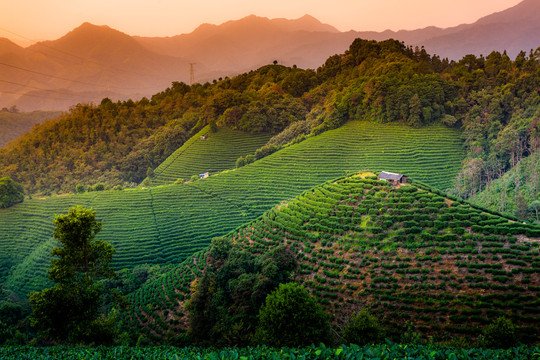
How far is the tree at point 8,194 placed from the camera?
4466cm

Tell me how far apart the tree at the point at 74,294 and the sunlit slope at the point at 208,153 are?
3321 cm

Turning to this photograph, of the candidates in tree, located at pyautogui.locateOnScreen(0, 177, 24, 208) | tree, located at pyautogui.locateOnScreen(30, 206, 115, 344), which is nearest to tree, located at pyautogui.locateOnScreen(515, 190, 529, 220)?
tree, located at pyautogui.locateOnScreen(30, 206, 115, 344)

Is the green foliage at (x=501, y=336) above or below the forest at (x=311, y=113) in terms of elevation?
below

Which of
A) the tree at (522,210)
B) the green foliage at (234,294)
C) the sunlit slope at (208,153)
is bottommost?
the green foliage at (234,294)

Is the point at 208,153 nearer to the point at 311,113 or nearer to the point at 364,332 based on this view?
the point at 311,113

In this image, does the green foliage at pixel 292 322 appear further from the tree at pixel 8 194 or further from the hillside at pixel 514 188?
the tree at pixel 8 194

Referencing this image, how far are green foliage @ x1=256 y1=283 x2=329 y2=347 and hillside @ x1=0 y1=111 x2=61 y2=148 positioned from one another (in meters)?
88.5

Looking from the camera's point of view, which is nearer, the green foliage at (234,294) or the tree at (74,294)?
the tree at (74,294)

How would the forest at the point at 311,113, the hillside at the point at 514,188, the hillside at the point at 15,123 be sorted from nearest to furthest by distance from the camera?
the hillside at the point at 514,188 < the forest at the point at 311,113 < the hillside at the point at 15,123

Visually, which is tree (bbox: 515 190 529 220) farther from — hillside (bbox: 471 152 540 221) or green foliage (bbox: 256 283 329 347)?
green foliage (bbox: 256 283 329 347)

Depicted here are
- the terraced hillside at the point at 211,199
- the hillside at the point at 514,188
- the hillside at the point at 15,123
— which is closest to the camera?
the hillside at the point at 514,188

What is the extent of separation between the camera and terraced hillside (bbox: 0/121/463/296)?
34.3 metres

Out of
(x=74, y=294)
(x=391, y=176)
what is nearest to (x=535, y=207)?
(x=391, y=176)

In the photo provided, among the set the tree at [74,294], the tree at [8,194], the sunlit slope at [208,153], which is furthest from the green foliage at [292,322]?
the tree at [8,194]
